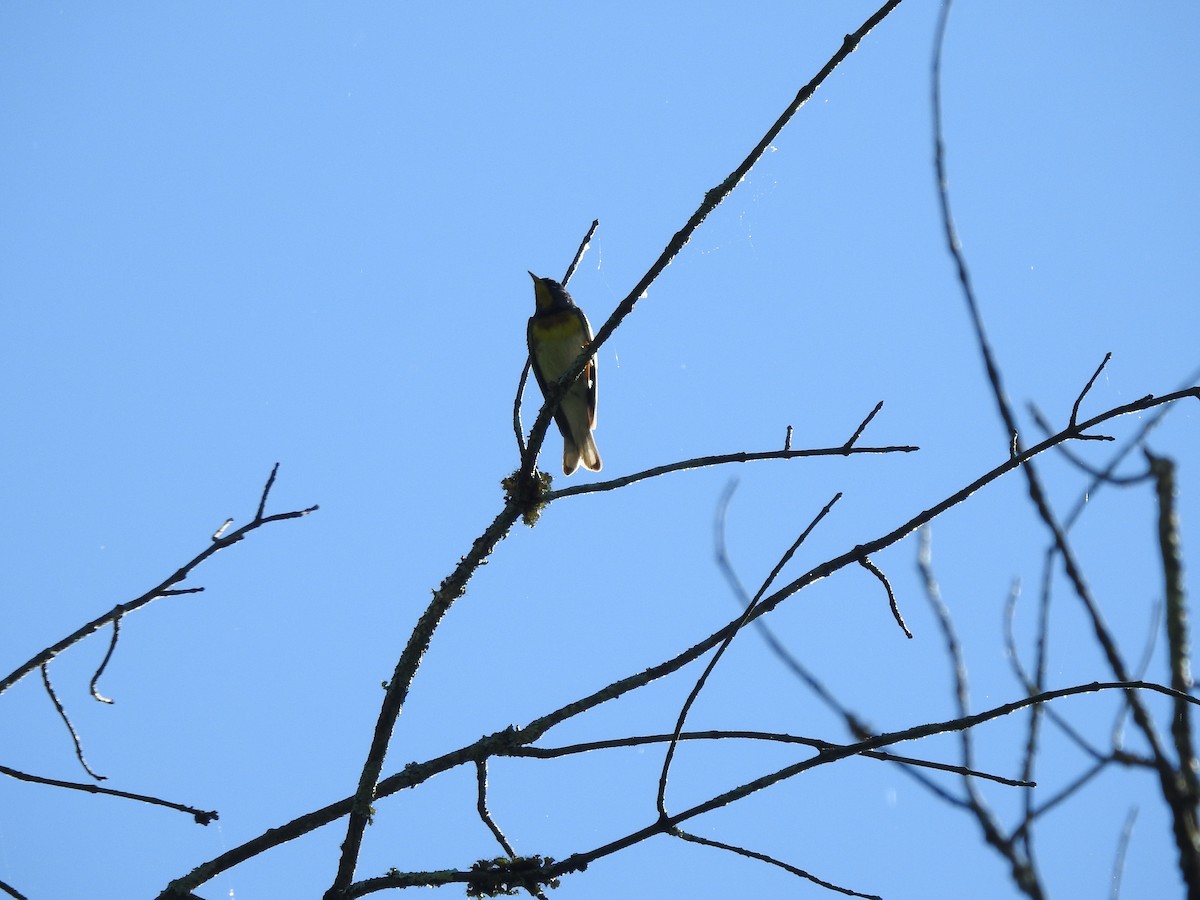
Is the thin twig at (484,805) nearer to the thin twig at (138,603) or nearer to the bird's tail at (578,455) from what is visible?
the thin twig at (138,603)

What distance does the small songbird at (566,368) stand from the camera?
21.9 feet

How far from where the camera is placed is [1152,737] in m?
2.44

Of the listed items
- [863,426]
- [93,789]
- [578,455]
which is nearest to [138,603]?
[93,789]

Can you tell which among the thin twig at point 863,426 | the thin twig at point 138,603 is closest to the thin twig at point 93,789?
the thin twig at point 138,603

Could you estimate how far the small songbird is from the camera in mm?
6668

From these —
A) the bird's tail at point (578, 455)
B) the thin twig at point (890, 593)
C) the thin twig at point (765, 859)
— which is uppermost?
the bird's tail at point (578, 455)

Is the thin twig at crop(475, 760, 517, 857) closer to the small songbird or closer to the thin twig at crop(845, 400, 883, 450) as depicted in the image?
the thin twig at crop(845, 400, 883, 450)

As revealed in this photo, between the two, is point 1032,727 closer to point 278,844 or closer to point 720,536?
point 720,536

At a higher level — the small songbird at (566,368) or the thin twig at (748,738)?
the small songbird at (566,368)

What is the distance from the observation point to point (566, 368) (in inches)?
266

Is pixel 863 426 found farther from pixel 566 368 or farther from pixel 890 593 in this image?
pixel 566 368

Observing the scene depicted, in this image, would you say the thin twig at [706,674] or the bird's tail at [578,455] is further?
the bird's tail at [578,455]

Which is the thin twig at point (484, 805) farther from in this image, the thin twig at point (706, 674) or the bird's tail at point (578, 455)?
the bird's tail at point (578, 455)

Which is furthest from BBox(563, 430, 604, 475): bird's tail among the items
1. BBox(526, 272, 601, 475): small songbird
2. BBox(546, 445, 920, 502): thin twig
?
BBox(546, 445, 920, 502): thin twig
